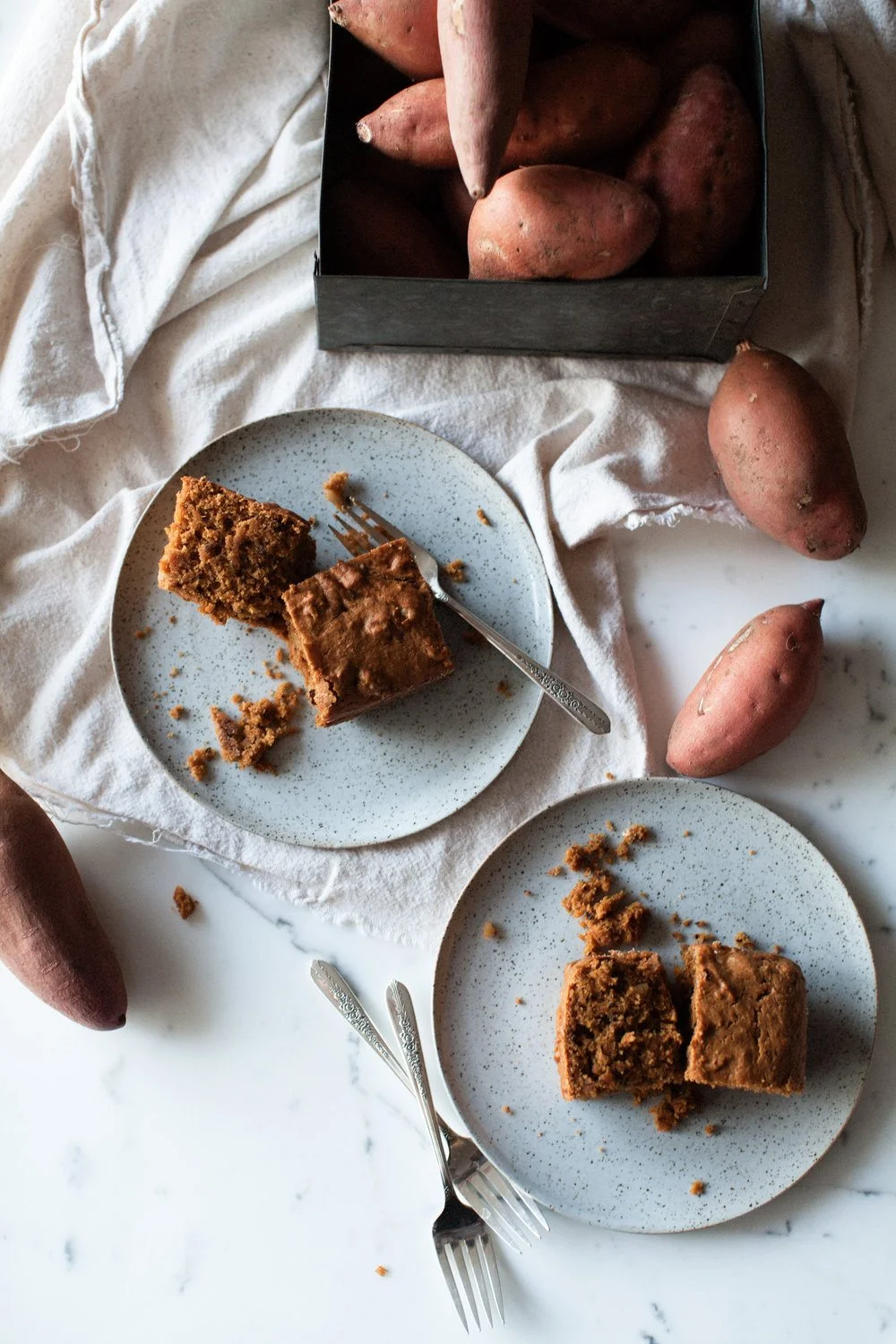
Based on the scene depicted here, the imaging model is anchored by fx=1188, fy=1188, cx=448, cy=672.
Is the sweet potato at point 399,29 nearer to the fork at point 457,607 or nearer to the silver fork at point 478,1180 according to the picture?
the fork at point 457,607

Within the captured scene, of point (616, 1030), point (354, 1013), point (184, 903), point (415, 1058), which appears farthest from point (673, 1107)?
point (184, 903)

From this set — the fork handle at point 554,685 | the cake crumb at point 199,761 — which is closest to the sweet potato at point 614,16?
the fork handle at point 554,685

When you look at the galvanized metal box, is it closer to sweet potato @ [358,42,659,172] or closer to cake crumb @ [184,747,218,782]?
sweet potato @ [358,42,659,172]

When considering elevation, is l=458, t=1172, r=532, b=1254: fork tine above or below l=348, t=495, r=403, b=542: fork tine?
below

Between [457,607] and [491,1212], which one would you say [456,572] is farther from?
[491,1212]

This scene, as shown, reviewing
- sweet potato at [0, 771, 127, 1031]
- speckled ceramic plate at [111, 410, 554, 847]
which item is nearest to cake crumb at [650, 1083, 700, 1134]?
speckled ceramic plate at [111, 410, 554, 847]

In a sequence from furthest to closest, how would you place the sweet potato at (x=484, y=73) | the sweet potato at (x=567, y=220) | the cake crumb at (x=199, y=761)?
1. the cake crumb at (x=199, y=761)
2. the sweet potato at (x=567, y=220)
3. the sweet potato at (x=484, y=73)

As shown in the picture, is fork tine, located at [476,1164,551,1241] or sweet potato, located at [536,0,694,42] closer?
sweet potato, located at [536,0,694,42]
